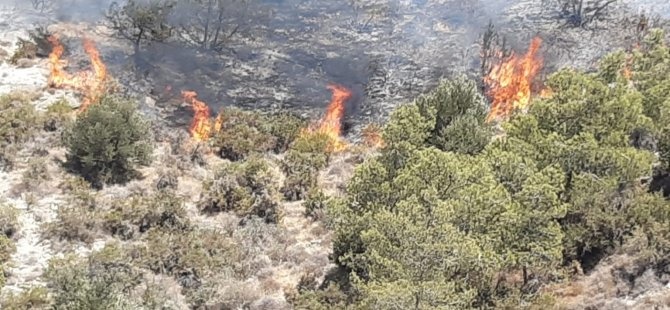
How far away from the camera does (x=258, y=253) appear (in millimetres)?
25656

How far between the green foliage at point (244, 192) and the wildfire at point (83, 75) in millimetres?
9573

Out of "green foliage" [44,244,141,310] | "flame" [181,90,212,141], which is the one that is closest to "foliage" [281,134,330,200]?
"flame" [181,90,212,141]

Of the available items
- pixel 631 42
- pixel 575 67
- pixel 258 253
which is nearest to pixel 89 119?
pixel 258 253

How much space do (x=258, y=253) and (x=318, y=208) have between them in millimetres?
4244

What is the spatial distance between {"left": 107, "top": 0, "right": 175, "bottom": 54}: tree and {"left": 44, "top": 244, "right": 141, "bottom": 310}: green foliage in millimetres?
19126

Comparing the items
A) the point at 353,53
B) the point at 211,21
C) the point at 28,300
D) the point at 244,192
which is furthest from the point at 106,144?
the point at 353,53

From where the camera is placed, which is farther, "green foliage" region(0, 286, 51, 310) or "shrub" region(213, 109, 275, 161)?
"shrub" region(213, 109, 275, 161)

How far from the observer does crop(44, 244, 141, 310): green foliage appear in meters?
18.8

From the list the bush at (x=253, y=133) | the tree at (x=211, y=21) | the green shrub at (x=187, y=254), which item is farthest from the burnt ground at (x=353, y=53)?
the green shrub at (x=187, y=254)

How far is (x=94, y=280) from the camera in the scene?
19.9m

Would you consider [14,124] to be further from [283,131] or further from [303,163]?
[303,163]

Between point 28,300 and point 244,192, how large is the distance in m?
10.5

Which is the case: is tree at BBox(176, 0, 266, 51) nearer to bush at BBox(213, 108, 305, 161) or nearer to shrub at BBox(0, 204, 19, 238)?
bush at BBox(213, 108, 305, 161)

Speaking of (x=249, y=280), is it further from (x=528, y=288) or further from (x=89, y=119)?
(x=89, y=119)
